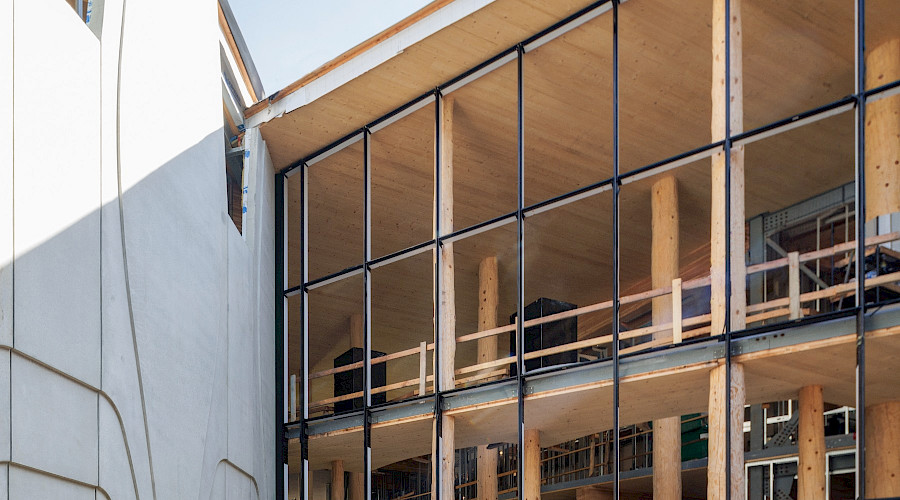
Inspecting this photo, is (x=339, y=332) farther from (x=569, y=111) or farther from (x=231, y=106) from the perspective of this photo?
(x=569, y=111)

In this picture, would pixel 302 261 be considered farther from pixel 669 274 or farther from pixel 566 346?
pixel 669 274

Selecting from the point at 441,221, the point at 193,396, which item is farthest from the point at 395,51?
the point at 193,396

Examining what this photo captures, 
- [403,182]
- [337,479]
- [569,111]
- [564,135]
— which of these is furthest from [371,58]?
[337,479]

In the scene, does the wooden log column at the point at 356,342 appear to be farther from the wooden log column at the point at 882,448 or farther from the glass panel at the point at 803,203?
the wooden log column at the point at 882,448

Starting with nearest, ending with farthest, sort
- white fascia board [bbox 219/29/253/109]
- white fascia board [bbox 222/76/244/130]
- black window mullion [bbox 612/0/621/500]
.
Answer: black window mullion [bbox 612/0/621/500]
white fascia board [bbox 219/29/253/109]
white fascia board [bbox 222/76/244/130]

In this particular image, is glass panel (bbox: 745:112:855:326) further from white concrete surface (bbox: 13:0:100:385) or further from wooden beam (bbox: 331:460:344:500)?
white concrete surface (bbox: 13:0:100:385)

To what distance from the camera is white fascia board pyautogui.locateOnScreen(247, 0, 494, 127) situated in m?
13.7

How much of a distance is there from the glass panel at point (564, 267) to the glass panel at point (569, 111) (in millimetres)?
923

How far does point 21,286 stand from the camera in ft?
28.8

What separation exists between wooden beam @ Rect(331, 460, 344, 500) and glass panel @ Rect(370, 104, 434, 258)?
4295 mm

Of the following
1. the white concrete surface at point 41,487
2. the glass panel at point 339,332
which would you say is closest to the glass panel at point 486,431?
the glass panel at point 339,332

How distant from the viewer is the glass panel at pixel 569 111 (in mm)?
14164

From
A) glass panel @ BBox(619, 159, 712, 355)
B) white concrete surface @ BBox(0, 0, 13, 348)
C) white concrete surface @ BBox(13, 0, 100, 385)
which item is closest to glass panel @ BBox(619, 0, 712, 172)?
glass panel @ BBox(619, 159, 712, 355)

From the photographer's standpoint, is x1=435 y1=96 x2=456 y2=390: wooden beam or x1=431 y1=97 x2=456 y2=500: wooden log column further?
x1=435 y1=96 x2=456 y2=390: wooden beam
